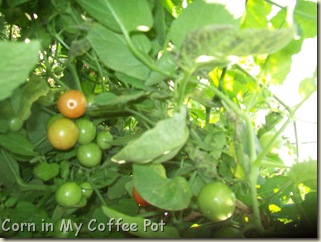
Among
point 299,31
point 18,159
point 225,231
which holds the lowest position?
point 225,231

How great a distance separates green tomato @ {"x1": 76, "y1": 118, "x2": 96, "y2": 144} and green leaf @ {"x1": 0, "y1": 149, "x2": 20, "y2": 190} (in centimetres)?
10

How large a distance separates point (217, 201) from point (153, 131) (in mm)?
146

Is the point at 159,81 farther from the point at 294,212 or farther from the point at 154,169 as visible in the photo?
the point at 294,212

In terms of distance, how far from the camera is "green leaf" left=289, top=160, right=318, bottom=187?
1.54 ft

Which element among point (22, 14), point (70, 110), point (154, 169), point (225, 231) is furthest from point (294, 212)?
point (22, 14)

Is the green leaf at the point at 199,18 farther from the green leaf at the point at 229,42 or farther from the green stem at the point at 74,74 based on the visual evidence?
the green stem at the point at 74,74

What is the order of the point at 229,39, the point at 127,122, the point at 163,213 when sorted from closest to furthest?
the point at 229,39
the point at 163,213
the point at 127,122

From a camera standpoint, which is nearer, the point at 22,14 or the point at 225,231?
the point at 225,231

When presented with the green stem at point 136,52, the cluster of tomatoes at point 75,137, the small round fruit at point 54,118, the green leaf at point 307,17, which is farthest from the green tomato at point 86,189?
the green leaf at point 307,17

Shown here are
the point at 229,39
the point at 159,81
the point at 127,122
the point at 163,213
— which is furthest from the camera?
the point at 127,122

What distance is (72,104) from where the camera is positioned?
21.7 inches

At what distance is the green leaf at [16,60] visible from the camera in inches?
10.9

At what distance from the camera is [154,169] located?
47 centimetres

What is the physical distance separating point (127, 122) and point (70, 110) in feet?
0.56
